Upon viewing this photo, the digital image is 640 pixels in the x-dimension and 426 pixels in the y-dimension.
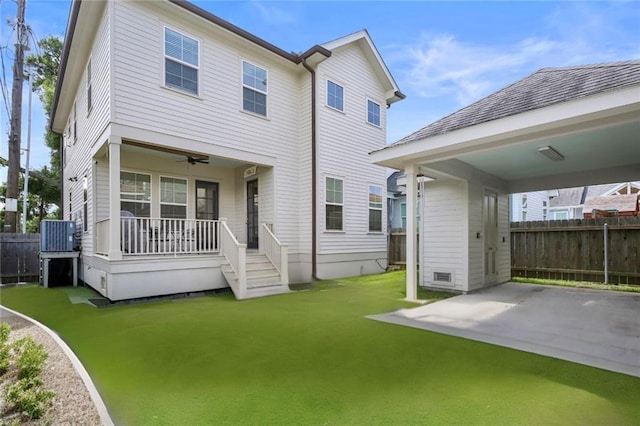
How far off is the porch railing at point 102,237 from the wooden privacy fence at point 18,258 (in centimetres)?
488

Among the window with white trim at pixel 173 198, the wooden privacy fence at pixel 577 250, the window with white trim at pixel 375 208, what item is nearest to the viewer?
the wooden privacy fence at pixel 577 250

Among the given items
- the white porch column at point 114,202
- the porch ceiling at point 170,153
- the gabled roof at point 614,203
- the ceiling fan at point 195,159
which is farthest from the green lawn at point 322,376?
the gabled roof at point 614,203

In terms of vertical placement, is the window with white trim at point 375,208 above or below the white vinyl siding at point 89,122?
below

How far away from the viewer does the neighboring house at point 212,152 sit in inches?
279

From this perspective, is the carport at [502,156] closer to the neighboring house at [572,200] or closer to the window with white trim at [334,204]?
the window with white trim at [334,204]

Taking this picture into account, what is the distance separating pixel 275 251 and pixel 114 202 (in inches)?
146

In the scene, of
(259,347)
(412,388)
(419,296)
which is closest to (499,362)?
(412,388)

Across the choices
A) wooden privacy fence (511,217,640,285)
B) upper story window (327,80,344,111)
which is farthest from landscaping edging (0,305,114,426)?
wooden privacy fence (511,217,640,285)

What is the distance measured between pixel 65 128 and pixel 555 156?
17.4 metres

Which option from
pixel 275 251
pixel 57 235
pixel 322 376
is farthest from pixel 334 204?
pixel 57 235

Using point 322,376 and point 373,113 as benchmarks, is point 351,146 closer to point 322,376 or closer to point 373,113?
point 373,113

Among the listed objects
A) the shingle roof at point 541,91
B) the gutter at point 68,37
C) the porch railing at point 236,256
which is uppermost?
the gutter at point 68,37

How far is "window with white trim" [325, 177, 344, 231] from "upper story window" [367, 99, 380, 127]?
9.94ft

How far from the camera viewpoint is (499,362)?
11.3 feet
